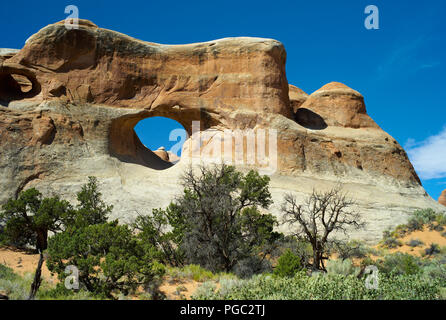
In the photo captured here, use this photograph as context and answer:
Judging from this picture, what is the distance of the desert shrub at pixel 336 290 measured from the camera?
7.49 meters

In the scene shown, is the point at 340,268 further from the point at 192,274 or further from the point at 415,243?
the point at 415,243

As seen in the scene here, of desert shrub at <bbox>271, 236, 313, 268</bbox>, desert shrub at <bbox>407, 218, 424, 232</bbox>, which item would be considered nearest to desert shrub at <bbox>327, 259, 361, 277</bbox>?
desert shrub at <bbox>271, 236, 313, 268</bbox>

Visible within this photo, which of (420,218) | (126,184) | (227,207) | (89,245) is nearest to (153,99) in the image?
(126,184)

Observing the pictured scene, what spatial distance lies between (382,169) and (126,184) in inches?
756

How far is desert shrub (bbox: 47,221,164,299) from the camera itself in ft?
30.6

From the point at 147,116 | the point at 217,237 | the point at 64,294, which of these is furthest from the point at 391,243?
the point at 147,116

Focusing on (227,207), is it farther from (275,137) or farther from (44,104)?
(44,104)

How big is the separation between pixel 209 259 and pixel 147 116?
1657 cm

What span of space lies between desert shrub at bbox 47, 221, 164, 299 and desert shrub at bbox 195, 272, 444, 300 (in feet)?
6.34

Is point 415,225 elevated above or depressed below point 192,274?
above

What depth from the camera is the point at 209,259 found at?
40.9ft
